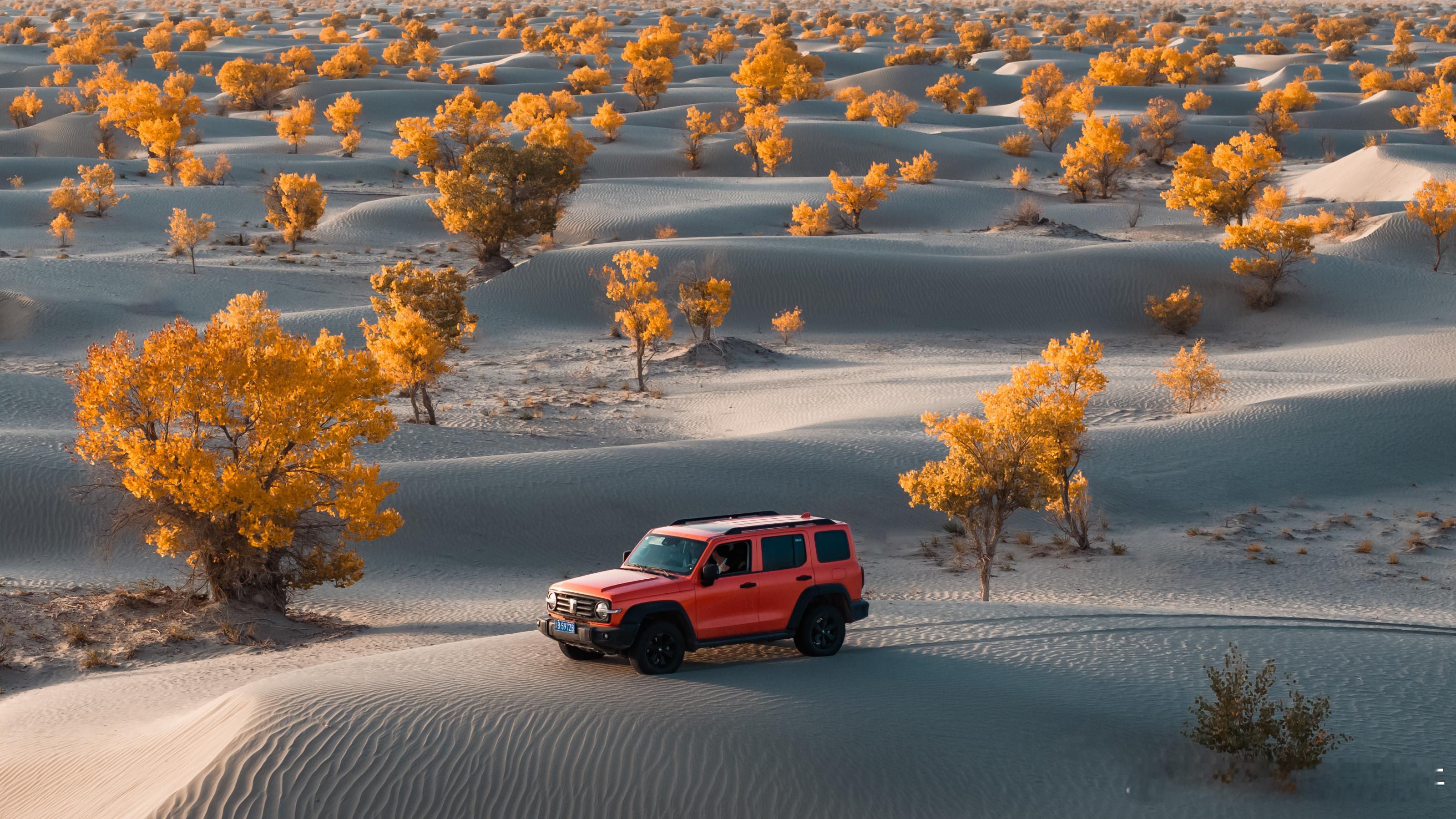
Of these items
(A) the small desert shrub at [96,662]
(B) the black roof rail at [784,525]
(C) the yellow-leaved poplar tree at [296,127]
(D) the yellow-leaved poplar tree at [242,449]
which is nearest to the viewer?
(B) the black roof rail at [784,525]

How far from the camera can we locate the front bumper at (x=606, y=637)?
11.2m

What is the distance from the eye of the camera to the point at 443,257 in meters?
50.0

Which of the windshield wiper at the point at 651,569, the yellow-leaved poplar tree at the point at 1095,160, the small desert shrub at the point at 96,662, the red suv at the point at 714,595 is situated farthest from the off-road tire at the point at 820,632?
the yellow-leaved poplar tree at the point at 1095,160

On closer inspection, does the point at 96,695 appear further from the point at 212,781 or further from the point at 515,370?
the point at 515,370

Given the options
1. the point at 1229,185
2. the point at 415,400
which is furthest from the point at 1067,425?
the point at 1229,185

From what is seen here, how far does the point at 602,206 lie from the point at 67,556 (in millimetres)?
38369

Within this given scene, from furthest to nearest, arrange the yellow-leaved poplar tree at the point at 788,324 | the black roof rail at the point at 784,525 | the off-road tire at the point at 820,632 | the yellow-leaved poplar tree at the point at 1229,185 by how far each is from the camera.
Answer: the yellow-leaved poplar tree at the point at 1229,185, the yellow-leaved poplar tree at the point at 788,324, the off-road tire at the point at 820,632, the black roof rail at the point at 784,525

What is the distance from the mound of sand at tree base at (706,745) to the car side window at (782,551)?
3.24 ft

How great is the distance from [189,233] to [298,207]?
671cm

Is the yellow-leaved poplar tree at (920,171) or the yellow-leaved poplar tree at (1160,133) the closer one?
the yellow-leaved poplar tree at (920,171)

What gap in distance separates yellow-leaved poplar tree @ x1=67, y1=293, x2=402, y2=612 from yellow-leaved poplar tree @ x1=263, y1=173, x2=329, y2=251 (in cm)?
3480

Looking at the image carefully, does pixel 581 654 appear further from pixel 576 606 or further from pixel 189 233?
pixel 189 233

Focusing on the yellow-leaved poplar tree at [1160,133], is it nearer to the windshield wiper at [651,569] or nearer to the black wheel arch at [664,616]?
the windshield wiper at [651,569]

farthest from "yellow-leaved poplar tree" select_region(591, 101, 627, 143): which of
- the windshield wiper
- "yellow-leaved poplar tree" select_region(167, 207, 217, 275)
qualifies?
the windshield wiper
